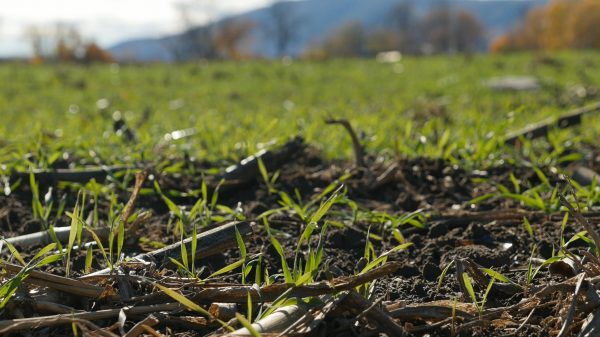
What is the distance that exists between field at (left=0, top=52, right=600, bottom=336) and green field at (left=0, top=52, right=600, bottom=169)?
2.1 inches

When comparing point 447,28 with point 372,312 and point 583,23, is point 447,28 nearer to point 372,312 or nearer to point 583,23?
point 583,23

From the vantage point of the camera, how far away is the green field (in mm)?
3812

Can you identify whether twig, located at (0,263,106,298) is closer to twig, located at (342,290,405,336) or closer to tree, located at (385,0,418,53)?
twig, located at (342,290,405,336)

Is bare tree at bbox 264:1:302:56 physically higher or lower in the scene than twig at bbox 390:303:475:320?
lower

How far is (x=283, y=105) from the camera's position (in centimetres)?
973

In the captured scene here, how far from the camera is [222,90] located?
1207cm

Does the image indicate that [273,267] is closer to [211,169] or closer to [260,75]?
[211,169]

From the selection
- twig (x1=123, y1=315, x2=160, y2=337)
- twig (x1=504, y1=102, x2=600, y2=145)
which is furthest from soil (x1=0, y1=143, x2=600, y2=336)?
twig (x1=504, y1=102, x2=600, y2=145)

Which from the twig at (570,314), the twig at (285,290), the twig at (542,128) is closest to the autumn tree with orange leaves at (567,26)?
the twig at (542,128)

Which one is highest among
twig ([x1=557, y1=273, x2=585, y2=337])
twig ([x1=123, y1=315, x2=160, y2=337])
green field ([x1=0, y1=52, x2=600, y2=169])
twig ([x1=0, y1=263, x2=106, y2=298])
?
twig ([x1=0, y1=263, x2=106, y2=298])

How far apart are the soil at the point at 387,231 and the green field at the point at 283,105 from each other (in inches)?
11.7

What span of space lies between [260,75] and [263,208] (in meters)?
12.3

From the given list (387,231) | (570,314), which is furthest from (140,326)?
(387,231)

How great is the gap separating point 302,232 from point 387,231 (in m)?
0.34
